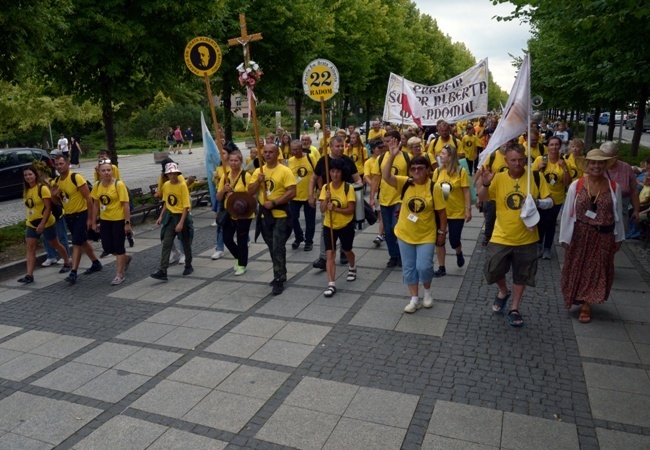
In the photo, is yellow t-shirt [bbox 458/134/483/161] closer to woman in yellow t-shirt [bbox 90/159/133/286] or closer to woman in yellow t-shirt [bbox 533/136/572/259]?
woman in yellow t-shirt [bbox 533/136/572/259]

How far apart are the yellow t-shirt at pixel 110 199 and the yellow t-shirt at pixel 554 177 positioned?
6.14 m

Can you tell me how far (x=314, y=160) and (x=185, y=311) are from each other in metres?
3.95

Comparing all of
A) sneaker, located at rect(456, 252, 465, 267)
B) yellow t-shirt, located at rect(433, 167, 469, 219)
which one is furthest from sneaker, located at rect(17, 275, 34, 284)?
sneaker, located at rect(456, 252, 465, 267)

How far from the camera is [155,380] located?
5199mm

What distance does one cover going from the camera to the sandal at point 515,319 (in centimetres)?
611

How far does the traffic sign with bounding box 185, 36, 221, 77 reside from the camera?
786cm

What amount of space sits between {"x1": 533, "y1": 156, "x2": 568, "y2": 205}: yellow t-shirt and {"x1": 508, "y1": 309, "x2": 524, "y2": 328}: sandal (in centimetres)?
287

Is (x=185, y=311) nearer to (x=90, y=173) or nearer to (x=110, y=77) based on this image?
(x=110, y=77)

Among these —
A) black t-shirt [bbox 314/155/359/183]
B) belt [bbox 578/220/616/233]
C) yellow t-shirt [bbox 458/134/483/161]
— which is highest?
black t-shirt [bbox 314/155/359/183]

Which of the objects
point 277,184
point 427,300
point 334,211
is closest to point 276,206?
point 277,184

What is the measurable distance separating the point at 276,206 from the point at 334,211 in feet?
2.64

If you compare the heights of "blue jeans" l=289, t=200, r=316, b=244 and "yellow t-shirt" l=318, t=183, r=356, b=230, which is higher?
"yellow t-shirt" l=318, t=183, r=356, b=230

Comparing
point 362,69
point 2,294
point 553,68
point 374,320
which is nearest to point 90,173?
point 362,69

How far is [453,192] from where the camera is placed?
7.83m
